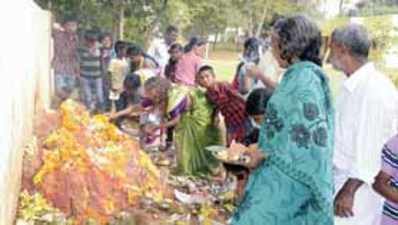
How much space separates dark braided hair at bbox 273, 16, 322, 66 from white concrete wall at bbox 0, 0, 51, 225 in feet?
4.63

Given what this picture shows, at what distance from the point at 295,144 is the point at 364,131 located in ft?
2.10

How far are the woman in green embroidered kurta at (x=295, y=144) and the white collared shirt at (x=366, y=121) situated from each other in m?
0.42

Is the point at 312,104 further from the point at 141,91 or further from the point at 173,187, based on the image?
the point at 141,91

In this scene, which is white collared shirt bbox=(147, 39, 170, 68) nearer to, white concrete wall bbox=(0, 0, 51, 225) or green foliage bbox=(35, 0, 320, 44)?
green foliage bbox=(35, 0, 320, 44)

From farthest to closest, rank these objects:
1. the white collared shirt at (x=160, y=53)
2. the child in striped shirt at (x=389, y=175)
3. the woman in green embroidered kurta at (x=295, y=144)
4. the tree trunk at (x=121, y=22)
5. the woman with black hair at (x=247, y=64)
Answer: the tree trunk at (x=121, y=22) → the white collared shirt at (x=160, y=53) → the woman with black hair at (x=247, y=64) → the woman in green embroidered kurta at (x=295, y=144) → the child in striped shirt at (x=389, y=175)

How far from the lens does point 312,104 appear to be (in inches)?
137

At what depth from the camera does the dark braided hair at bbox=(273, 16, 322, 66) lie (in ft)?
11.6

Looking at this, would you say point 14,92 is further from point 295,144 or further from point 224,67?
point 224,67

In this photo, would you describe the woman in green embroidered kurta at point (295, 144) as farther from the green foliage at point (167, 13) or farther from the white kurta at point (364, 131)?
the green foliage at point (167, 13)

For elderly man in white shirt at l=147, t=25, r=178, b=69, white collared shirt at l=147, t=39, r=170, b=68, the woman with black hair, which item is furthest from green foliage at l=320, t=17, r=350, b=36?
white collared shirt at l=147, t=39, r=170, b=68

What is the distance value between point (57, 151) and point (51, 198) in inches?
19.9

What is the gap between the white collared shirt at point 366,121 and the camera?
A: 13.0 ft

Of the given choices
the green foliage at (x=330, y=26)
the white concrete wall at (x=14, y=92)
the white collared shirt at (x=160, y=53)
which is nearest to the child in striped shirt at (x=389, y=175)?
the green foliage at (x=330, y=26)

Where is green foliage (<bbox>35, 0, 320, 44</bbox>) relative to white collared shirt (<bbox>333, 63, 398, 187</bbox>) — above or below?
below
